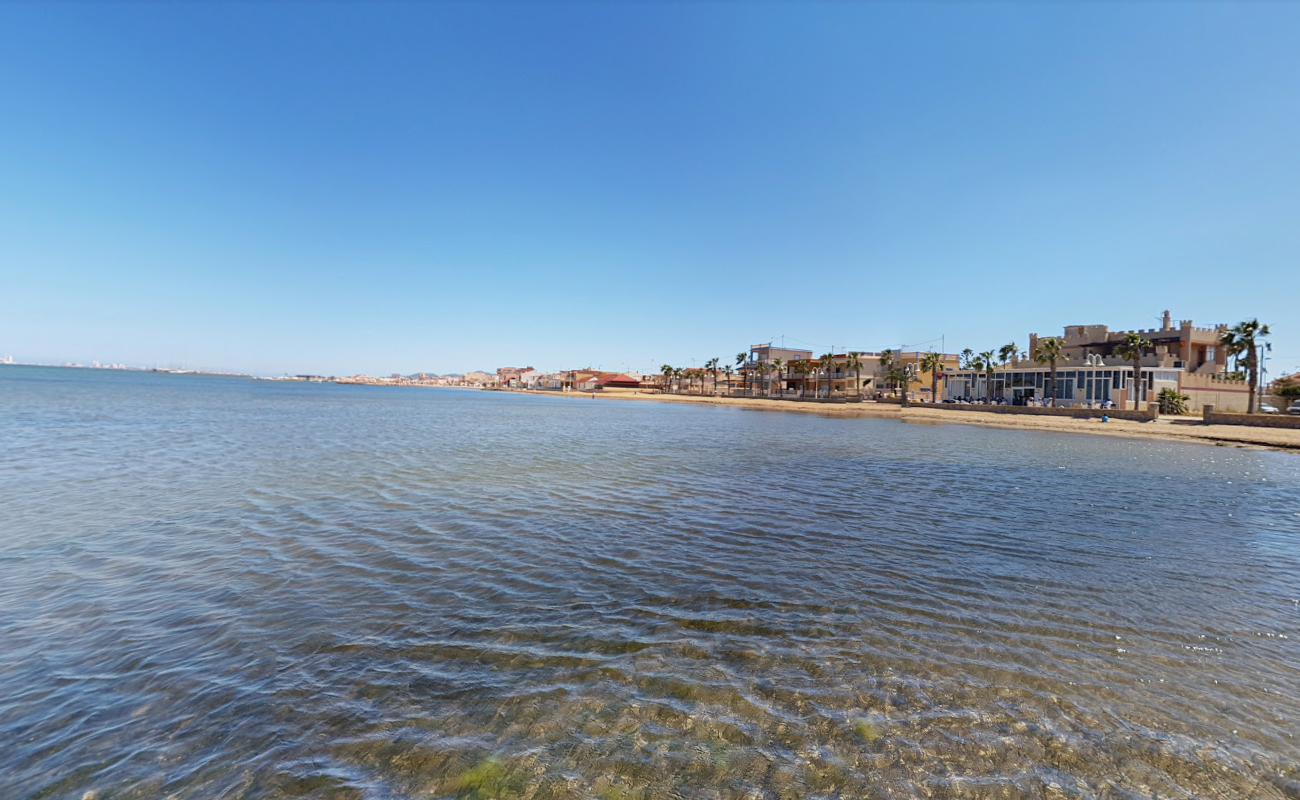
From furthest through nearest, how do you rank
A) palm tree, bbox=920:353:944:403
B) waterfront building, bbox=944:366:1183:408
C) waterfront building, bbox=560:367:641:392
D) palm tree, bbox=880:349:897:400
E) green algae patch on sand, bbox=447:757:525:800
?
waterfront building, bbox=560:367:641:392, palm tree, bbox=880:349:897:400, palm tree, bbox=920:353:944:403, waterfront building, bbox=944:366:1183:408, green algae patch on sand, bbox=447:757:525:800

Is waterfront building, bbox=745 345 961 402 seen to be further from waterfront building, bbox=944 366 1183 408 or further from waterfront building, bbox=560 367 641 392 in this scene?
waterfront building, bbox=560 367 641 392

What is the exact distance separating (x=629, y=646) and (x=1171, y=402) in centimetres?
8010

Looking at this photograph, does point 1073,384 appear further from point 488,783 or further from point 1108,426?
point 488,783

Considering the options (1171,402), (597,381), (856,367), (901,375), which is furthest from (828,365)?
(597,381)

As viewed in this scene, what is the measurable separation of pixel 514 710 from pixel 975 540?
10904 millimetres

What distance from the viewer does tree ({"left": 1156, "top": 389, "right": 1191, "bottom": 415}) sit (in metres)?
59.4

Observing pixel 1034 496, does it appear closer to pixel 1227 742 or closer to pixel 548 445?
pixel 1227 742

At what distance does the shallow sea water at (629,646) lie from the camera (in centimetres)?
434

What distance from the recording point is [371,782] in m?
4.11

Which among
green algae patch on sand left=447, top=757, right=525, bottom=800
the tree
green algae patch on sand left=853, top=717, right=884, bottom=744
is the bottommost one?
green algae patch on sand left=853, top=717, right=884, bottom=744

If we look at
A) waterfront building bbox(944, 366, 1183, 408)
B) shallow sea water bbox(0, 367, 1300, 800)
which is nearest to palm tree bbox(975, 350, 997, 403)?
waterfront building bbox(944, 366, 1183, 408)

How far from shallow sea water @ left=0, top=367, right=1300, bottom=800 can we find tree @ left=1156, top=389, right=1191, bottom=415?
60.9 meters

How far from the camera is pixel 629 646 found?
641cm

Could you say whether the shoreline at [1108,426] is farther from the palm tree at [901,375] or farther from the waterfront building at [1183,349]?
the waterfront building at [1183,349]
